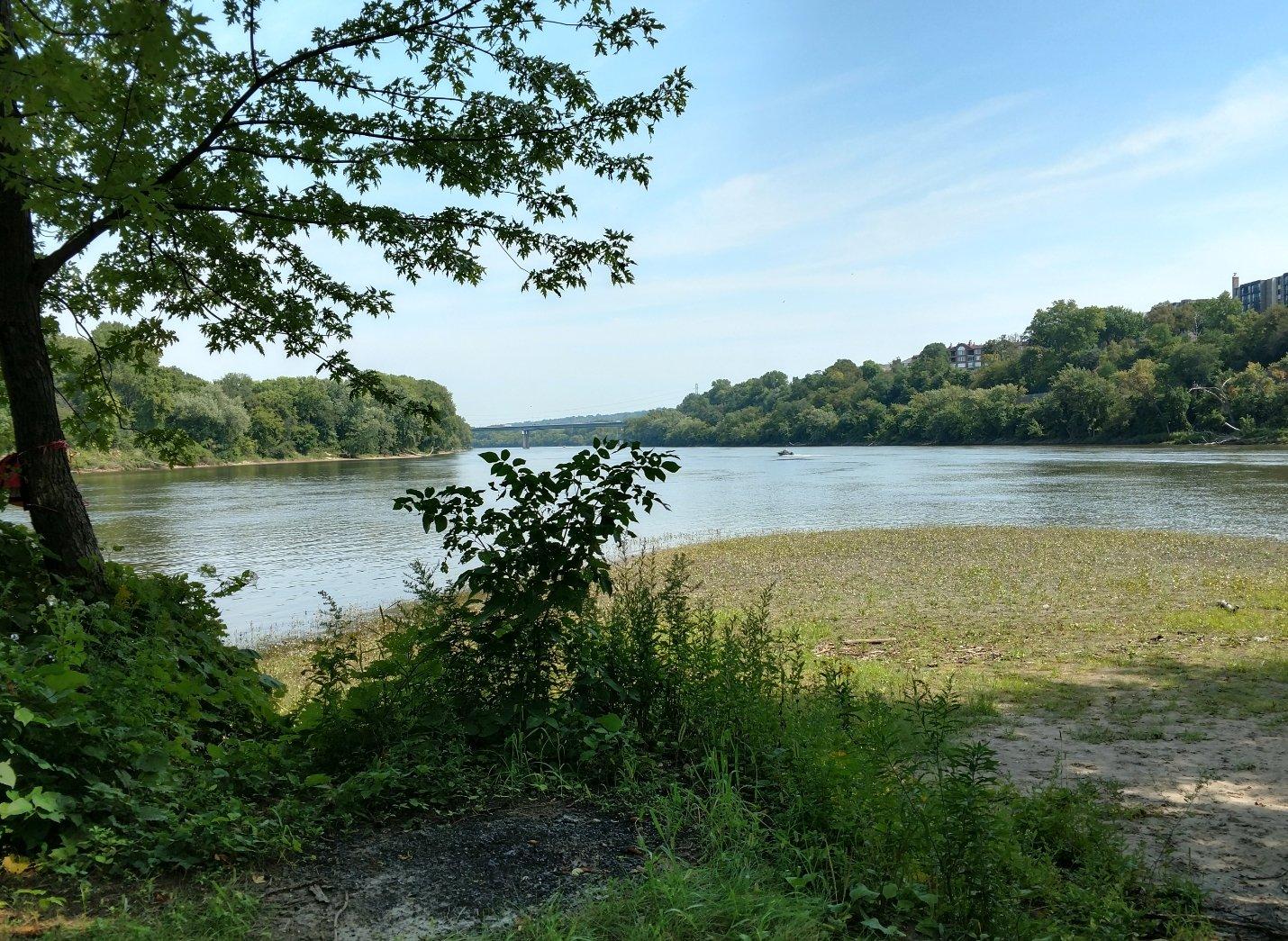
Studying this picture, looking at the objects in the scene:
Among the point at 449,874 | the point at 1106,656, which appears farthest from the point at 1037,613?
the point at 449,874

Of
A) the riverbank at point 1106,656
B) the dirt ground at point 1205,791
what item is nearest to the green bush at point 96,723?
the riverbank at point 1106,656

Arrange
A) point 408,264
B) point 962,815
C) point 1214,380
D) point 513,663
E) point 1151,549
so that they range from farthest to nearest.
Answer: point 1214,380 < point 1151,549 < point 408,264 < point 513,663 < point 962,815

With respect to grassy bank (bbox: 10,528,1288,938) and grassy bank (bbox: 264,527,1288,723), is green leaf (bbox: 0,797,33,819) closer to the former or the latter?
grassy bank (bbox: 10,528,1288,938)

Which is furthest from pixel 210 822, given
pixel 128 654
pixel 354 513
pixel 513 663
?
pixel 354 513

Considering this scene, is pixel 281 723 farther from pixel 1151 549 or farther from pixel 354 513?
pixel 354 513

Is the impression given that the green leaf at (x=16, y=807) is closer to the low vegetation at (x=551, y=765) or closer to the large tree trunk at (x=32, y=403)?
the low vegetation at (x=551, y=765)

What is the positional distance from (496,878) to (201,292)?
627cm

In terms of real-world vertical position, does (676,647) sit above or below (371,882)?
above

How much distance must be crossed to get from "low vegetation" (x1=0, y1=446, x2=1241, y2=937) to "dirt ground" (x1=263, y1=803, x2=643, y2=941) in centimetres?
14

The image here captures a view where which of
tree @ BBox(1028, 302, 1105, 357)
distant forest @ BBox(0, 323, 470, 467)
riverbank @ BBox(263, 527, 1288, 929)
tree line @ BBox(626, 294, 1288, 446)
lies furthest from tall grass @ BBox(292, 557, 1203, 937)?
tree @ BBox(1028, 302, 1105, 357)

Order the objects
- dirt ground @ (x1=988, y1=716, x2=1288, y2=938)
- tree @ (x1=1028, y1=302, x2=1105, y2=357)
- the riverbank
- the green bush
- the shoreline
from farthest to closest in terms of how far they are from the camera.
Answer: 1. tree @ (x1=1028, y1=302, x2=1105, y2=357)
2. the shoreline
3. the riverbank
4. dirt ground @ (x1=988, y1=716, x2=1288, y2=938)
5. the green bush

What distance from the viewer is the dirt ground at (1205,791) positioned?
3.89 metres

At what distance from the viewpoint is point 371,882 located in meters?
3.40

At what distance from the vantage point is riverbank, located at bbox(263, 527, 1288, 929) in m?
4.84
